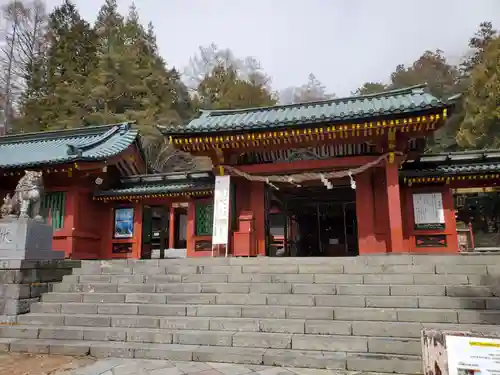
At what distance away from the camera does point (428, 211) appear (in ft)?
39.7

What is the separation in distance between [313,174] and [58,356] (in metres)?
8.65

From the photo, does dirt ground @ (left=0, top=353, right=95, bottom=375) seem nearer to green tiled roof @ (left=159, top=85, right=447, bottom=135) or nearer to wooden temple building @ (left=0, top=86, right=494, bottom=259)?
wooden temple building @ (left=0, top=86, right=494, bottom=259)

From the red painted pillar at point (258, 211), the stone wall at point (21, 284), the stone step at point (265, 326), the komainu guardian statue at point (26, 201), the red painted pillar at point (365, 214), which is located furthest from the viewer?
the red painted pillar at point (258, 211)

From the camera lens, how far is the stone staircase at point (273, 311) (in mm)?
5805

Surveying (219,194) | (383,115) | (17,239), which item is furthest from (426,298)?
(17,239)

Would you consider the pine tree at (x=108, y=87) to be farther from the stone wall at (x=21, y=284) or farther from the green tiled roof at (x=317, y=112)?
the stone wall at (x=21, y=284)

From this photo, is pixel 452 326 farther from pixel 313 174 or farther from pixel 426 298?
pixel 313 174

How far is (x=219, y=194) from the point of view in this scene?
12.4 metres

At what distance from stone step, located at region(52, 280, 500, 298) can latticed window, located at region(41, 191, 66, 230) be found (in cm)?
574

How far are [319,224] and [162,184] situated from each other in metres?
9.58

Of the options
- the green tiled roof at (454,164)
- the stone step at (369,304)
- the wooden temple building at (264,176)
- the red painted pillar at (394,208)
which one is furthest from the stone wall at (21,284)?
the green tiled roof at (454,164)

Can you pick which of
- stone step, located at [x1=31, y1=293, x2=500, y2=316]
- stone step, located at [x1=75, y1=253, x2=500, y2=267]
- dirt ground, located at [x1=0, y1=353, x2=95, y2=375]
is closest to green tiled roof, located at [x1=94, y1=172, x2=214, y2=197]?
stone step, located at [x1=75, y1=253, x2=500, y2=267]

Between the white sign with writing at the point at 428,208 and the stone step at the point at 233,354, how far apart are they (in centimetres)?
766

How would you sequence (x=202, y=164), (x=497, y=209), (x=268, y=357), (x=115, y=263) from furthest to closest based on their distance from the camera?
(x=202, y=164)
(x=497, y=209)
(x=115, y=263)
(x=268, y=357)
